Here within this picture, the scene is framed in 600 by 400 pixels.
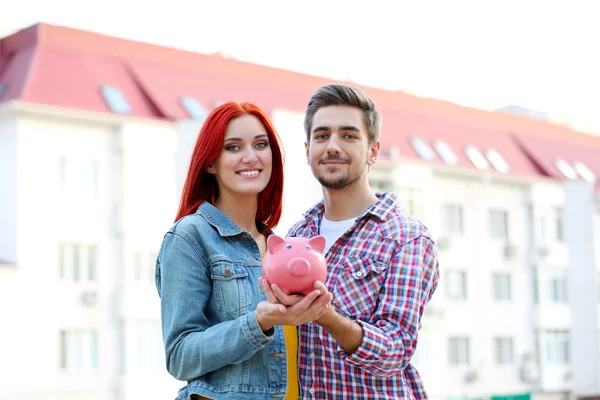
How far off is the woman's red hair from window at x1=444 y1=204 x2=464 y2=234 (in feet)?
108

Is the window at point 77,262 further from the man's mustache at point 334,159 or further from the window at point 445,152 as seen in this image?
the man's mustache at point 334,159

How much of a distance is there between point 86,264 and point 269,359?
24.6 metres

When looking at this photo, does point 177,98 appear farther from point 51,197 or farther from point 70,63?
point 51,197

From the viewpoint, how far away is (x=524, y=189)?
39.4m

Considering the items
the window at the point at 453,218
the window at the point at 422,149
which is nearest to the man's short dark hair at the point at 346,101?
the window at the point at 422,149

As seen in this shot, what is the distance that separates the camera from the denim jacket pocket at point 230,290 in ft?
11.7

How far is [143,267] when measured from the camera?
2830cm

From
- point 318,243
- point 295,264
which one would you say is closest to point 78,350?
point 318,243

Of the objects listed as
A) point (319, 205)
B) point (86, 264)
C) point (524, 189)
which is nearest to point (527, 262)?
point (524, 189)

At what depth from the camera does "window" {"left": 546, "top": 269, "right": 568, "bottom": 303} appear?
40.1 metres

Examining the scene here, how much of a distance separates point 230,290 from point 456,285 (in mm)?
33554

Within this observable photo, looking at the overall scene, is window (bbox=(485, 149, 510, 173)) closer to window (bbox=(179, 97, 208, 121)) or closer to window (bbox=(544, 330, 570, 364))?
window (bbox=(544, 330, 570, 364))

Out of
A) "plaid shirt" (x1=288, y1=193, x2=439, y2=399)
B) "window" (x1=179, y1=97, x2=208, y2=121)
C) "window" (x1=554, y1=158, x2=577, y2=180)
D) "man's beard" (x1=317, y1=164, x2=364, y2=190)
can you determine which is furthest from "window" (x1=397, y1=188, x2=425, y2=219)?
"plaid shirt" (x1=288, y1=193, x2=439, y2=399)

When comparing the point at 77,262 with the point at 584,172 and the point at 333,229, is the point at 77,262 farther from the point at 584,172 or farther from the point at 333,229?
the point at 584,172
